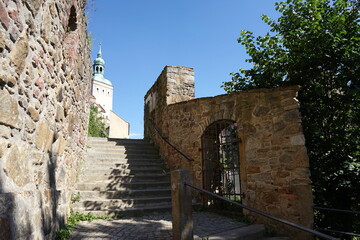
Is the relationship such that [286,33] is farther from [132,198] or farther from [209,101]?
[132,198]

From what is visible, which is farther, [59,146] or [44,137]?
[59,146]

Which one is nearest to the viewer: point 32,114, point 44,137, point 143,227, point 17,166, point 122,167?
point 17,166

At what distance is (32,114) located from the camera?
2.12m

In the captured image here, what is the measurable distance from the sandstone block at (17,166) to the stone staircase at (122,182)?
267cm

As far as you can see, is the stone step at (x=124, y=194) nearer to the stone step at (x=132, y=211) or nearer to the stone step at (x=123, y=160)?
the stone step at (x=132, y=211)

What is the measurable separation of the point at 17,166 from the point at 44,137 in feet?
2.36

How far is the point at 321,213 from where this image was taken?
511cm

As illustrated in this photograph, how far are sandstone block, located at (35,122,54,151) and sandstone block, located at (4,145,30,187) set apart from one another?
35 cm

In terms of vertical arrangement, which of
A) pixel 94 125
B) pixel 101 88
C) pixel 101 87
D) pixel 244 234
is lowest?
pixel 244 234

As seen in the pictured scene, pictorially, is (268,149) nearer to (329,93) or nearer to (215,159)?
(215,159)

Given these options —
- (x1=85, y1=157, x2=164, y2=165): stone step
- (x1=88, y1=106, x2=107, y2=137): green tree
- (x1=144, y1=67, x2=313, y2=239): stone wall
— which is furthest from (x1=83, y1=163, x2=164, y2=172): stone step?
(x1=88, y1=106, x2=107, y2=137): green tree

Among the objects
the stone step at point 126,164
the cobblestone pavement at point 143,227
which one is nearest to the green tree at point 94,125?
the stone step at point 126,164

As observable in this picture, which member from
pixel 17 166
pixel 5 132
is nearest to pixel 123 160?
pixel 17 166

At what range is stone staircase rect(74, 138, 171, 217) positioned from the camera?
178 inches
